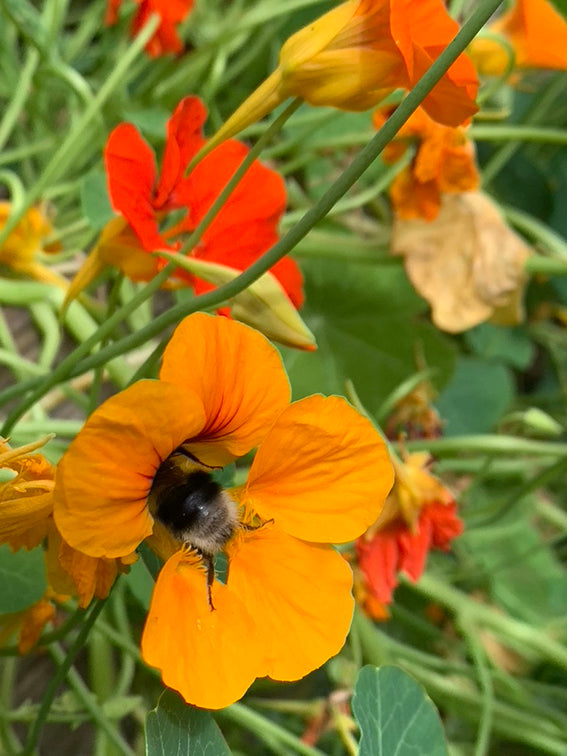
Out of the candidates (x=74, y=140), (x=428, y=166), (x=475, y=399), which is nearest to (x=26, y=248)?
(x=74, y=140)

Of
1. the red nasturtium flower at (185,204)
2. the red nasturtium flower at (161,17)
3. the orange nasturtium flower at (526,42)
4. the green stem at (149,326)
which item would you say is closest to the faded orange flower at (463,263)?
the orange nasturtium flower at (526,42)

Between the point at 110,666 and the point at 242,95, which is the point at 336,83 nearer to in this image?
the point at 110,666

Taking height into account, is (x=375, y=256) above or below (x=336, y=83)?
below

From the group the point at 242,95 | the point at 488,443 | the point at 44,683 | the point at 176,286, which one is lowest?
the point at 44,683

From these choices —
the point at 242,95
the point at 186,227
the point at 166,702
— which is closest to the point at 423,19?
the point at 186,227

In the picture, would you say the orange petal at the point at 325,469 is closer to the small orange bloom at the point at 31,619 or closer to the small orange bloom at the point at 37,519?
the small orange bloom at the point at 37,519

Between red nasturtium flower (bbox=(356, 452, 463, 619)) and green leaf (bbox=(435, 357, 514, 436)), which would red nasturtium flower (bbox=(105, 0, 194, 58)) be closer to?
red nasturtium flower (bbox=(356, 452, 463, 619))

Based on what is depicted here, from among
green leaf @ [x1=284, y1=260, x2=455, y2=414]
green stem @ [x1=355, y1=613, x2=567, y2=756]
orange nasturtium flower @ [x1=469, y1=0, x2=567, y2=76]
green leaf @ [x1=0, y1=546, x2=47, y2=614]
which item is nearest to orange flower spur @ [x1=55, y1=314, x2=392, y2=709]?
green leaf @ [x1=0, y1=546, x2=47, y2=614]
